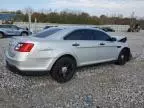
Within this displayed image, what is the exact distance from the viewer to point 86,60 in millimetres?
7410

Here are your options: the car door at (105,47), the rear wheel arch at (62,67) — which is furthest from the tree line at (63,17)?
the rear wheel arch at (62,67)

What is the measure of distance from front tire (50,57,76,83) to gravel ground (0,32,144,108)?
0.59 feet

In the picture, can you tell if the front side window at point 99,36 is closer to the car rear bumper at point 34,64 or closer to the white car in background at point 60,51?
the white car in background at point 60,51

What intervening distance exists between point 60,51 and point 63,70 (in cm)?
54

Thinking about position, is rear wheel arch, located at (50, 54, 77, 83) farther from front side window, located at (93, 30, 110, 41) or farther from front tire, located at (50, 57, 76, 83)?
front side window, located at (93, 30, 110, 41)

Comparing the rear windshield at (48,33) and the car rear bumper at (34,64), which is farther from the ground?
the rear windshield at (48,33)

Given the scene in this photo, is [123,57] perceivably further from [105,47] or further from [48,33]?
[48,33]

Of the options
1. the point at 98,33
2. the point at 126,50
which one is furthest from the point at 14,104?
the point at 126,50

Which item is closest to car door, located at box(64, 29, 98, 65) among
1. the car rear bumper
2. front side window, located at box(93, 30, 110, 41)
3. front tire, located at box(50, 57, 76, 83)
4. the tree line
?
front side window, located at box(93, 30, 110, 41)

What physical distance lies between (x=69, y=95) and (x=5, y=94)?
146 cm

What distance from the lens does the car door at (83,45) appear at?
6.98m

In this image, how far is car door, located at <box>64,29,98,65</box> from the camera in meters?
6.98

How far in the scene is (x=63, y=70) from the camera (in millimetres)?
6660

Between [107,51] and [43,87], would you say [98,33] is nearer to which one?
[107,51]
